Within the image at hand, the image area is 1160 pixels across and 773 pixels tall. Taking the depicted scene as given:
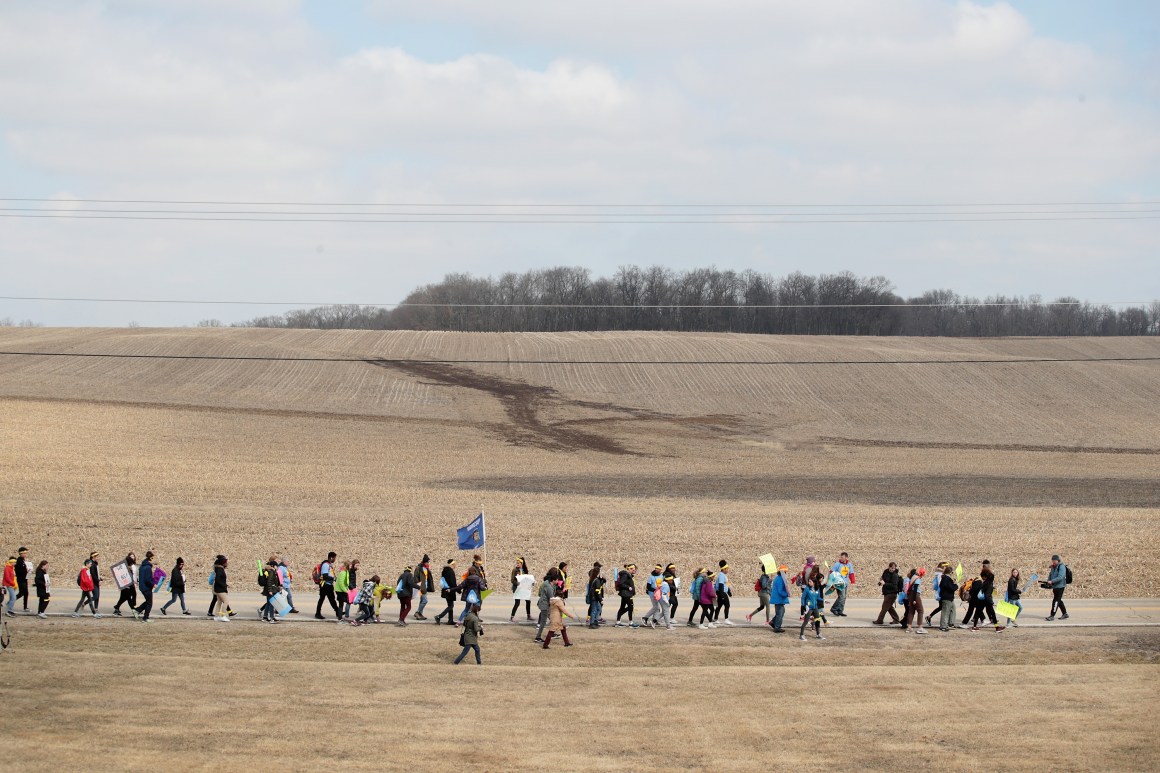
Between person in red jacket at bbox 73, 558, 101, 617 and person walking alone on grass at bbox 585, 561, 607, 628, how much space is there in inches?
429

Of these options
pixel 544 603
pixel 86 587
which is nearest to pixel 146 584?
pixel 86 587

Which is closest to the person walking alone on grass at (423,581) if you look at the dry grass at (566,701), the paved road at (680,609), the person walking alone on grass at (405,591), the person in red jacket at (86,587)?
the person walking alone on grass at (405,591)

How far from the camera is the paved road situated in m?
23.4

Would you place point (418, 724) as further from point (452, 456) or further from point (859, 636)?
point (452, 456)

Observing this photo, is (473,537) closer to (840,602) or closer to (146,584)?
(146,584)

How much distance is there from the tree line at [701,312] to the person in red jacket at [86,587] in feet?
396

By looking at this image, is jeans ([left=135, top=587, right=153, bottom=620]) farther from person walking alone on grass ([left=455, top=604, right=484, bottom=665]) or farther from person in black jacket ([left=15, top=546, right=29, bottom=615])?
person walking alone on grass ([left=455, top=604, right=484, bottom=665])

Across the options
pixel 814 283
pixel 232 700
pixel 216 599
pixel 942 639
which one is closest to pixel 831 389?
pixel 942 639

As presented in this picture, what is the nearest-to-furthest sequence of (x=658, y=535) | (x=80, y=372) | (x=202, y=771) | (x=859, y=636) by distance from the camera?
1. (x=202, y=771)
2. (x=859, y=636)
3. (x=658, y=535)
4. (x=80, y=372)

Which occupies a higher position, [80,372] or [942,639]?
[80,372]

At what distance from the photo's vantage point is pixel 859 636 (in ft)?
74.4

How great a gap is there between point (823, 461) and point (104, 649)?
40.9 m

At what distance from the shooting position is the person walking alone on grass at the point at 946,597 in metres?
23.2

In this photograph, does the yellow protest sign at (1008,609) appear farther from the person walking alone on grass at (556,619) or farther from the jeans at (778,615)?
the person walking alone on grass at (556,619)
